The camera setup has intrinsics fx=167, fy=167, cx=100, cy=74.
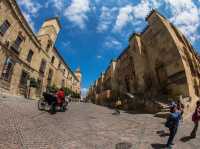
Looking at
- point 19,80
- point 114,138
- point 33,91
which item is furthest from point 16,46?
point 114,138

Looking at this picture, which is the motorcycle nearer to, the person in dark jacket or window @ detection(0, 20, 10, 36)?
the person in dark jacket

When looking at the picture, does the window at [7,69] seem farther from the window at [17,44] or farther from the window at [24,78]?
the window at [24,78]

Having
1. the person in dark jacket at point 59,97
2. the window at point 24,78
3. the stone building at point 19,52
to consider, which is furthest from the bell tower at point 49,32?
the person in dark jacket at point 59,97

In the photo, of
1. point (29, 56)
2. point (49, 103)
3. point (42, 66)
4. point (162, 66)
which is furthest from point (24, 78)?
point (162, 66)

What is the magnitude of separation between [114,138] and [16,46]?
49.9ft

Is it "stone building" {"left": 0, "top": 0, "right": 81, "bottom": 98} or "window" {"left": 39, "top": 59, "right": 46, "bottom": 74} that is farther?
"window" {"left": 39, "top": 59, "right": 46, "bottom": 74}

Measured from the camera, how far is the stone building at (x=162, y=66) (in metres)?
15.1

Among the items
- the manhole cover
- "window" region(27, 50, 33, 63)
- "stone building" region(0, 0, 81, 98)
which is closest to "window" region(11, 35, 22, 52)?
"stone building" region(0, 0, 81, 98)

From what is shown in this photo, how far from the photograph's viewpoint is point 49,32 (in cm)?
2630

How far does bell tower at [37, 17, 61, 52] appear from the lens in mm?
24730

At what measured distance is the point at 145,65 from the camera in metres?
20.7

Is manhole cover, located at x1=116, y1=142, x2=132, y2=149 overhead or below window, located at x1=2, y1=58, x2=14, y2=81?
below

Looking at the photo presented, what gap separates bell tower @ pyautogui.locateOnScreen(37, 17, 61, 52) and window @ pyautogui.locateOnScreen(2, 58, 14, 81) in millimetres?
8323

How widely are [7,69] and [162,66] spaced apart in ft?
52.1
